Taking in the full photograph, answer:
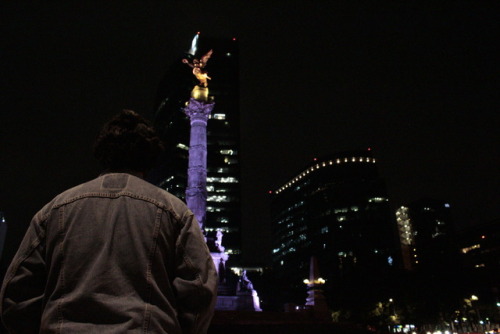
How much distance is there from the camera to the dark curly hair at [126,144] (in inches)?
95.7

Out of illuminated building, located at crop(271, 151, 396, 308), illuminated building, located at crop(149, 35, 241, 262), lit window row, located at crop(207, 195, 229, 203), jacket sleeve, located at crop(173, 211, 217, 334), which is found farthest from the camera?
Result: illuminated building, located at crop(271, 151, 396, 308)

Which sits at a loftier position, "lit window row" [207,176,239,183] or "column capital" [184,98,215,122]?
"lit window row" [207,176,239,183]

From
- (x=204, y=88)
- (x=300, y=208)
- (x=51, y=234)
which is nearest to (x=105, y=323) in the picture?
(x=51, y=234)

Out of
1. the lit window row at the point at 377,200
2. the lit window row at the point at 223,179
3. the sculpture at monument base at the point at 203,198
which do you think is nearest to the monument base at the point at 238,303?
the sculpture at monument base at the point at 203,198

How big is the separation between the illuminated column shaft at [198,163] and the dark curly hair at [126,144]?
26.1 meters

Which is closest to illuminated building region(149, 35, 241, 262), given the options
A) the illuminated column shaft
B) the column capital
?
the column capital

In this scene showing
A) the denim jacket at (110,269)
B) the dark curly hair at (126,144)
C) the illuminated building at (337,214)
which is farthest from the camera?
the illuminated building at (337,214)

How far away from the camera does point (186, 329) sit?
6.39 ft

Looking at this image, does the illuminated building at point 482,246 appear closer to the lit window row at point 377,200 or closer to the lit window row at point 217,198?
the lit window row at point 377,200

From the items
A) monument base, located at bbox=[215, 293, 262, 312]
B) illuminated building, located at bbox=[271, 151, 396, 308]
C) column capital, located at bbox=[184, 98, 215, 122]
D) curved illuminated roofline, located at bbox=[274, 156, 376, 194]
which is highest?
curved illuminated roofline, located at bbox=[274, 156, 376, 194]

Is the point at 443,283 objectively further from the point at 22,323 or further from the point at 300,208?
the point at 300,208

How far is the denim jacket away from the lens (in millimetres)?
1808

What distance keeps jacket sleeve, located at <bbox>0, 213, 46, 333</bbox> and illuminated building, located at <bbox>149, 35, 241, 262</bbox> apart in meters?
90.5

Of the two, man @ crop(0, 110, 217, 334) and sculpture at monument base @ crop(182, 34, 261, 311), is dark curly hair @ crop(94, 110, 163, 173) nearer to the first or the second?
man @ crop(0, 110, 217, 334)
